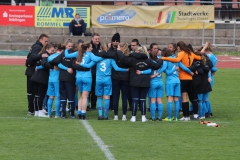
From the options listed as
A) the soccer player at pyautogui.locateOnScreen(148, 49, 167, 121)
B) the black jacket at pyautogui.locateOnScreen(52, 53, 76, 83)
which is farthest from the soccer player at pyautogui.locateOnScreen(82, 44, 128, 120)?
the soccer player at pyautogui.locateOnScreen(148, 49, 167, 121)

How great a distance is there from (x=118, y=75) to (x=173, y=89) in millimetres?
1324

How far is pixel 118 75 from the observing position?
16172 millimetres

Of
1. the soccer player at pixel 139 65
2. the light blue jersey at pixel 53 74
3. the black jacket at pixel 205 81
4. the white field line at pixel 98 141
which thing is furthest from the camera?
the black jacket at pixel 205 81

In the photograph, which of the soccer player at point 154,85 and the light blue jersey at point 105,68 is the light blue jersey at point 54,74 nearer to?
the light blue jersey at point 105,68

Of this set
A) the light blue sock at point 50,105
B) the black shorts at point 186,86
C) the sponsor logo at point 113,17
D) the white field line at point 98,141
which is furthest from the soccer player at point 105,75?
the sponsor logo at point 113,17

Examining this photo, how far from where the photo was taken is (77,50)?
1631 centimetres

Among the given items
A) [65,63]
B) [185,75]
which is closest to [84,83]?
[65,63]

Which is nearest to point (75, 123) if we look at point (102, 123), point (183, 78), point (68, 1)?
point (102, 123)

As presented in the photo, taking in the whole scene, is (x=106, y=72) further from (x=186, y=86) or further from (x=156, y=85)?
(x=186, y=86)

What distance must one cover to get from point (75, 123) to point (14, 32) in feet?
77.8

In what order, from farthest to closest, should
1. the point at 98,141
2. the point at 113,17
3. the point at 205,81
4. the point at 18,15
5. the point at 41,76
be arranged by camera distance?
the point at 113,17 < the point at 18,15 < the point at 205,81 < the point at 41,76 < the point at 98,141

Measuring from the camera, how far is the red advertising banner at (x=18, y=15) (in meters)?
38.7

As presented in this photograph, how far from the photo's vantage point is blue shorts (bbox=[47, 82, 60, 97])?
54.3 feet

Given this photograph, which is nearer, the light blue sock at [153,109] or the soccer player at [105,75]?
the soccer player at [105,75]
